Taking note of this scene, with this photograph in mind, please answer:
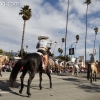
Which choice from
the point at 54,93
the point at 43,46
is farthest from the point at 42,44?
the point at 54,93

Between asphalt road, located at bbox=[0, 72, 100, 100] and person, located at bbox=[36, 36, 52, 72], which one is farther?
person, located at bbox=[36, 36, 52, 72]

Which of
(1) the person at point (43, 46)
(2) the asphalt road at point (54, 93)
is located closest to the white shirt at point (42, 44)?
(1) the person at point (43, 46)

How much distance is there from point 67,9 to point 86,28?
1078 centimetres

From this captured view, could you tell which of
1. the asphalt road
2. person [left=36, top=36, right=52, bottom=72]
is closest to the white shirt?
person [left=36, top=36, right=52, bottom=72]

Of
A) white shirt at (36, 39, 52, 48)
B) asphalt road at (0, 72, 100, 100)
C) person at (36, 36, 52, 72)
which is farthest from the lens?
white shirt at (36, 39, 52, 48)

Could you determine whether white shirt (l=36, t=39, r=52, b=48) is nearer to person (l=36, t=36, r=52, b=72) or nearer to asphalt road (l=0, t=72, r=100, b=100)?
person (l=36, t=36, r=52, b=72)

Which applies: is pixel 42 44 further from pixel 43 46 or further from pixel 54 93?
pixel 54 93

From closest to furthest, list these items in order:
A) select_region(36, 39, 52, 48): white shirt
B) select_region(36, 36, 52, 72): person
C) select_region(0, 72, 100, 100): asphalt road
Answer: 1. select_region(0, 72, 100, 100): asphalt road
2. select_region(36, 36, 52, 72): person
3. select_region(36, 39, 52, 48): white shirt

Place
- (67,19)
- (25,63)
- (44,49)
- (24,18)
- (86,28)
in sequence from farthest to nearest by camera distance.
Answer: (86,28) → (67,19) → (24,18) → (44,49) → (25,63)

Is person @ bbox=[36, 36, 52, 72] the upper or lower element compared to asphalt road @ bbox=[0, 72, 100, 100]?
upper

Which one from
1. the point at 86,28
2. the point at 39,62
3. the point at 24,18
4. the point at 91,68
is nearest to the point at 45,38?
the point at 39,62

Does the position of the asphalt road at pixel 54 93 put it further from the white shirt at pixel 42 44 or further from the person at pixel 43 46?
the white shirt at pixel 42 44

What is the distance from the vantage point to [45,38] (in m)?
8.42

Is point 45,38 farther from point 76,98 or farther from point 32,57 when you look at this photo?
point 76,98
